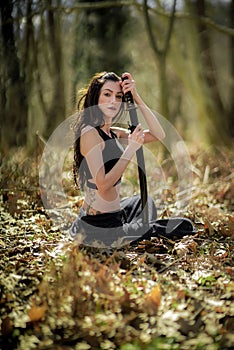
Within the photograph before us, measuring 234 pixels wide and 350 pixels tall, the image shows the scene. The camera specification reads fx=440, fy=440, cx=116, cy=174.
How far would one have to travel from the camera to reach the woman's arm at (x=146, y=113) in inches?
142

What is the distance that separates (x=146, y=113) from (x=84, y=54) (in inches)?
217

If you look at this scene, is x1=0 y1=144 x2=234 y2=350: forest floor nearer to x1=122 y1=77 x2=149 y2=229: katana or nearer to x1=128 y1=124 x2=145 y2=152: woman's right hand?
x1=122 y1=77 x2=149 y2=229: katana

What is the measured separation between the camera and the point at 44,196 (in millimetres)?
4961

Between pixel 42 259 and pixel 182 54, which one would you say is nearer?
pixel 42 259

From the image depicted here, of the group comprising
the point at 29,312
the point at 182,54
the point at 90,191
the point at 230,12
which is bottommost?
the point at 29,312

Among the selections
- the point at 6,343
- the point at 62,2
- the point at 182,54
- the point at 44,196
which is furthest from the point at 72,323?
the point at 182,54

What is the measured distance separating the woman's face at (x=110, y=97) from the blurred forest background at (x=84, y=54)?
127 inches

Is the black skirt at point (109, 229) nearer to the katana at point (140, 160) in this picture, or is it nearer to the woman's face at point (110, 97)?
the katana at point (140, 160)

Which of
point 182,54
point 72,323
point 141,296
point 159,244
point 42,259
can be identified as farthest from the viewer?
point 182,54

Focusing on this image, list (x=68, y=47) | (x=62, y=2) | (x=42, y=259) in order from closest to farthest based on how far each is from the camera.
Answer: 1. (x=42, y=259)
2. (x=62, y=2)
3. (x=68, y=47)

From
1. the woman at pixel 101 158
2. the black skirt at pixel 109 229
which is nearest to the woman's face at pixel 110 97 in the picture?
the woman at pixel 101 158

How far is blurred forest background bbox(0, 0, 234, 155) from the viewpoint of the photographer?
22.3ft

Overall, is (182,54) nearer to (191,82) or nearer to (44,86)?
(191,82)

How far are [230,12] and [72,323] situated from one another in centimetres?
816
